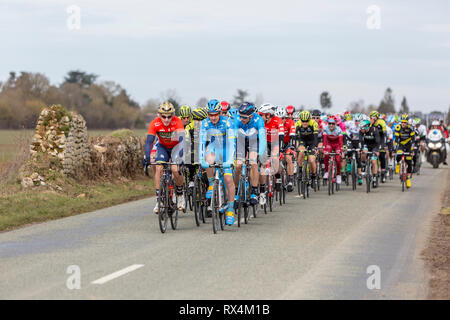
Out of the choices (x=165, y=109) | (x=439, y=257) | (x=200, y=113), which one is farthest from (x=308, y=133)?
(x=439, y=257)

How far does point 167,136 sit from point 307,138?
852 centimetres

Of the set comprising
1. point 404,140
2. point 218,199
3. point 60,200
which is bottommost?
point 60,200

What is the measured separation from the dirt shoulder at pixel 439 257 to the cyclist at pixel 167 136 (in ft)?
14.5

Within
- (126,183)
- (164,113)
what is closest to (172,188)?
(164,113)

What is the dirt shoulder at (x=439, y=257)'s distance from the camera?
8578 millimetres

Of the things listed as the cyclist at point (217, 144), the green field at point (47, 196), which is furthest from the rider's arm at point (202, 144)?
the green field at point (47, 196)

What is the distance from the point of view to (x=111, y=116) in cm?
9088

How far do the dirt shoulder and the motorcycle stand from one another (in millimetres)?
20805

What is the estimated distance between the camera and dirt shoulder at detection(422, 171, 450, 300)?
28.1 feet

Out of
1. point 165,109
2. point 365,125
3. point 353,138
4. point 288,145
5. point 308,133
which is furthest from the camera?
point 353,138

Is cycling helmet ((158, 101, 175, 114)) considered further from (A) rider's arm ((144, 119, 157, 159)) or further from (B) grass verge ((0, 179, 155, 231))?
(B) grass verge ((0, 179, 155, 231))

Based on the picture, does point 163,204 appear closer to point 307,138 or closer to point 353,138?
point 307,138

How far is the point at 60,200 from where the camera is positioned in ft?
61.6

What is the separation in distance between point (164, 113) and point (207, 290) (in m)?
5.67
